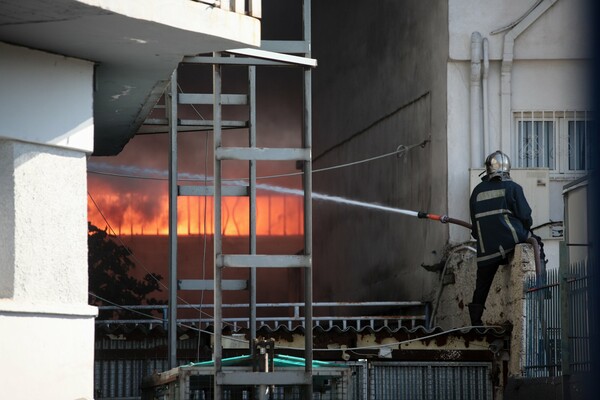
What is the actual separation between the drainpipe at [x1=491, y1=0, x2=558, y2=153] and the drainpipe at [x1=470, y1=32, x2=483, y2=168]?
33 cm

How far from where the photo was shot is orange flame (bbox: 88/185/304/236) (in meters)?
29.3

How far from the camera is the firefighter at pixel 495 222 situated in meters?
16.2

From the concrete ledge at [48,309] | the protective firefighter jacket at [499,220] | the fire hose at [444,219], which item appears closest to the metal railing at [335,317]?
the fire hose at [444,219]

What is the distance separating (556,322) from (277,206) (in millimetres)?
16943

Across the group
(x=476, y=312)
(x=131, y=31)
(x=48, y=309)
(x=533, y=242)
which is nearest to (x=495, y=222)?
(x=533, y=242)

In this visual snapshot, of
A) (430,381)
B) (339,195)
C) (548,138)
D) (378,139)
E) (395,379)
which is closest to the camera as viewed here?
(395,379)

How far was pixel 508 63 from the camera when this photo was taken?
18656 mm

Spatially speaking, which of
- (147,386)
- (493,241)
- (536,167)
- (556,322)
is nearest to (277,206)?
(536,167)

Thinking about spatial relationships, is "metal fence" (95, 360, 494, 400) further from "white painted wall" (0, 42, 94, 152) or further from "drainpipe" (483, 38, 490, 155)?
"white painted wall" (0, 42, 94, 152)

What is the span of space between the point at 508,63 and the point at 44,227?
10203 millimetres

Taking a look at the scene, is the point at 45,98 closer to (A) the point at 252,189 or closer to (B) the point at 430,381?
(A) the point at 252,189

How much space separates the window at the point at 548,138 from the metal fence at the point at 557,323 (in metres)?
3.94

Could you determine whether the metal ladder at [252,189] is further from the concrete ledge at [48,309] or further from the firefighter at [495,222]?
the firefighter at [495,222]

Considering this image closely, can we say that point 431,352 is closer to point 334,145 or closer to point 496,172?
point 496,172
